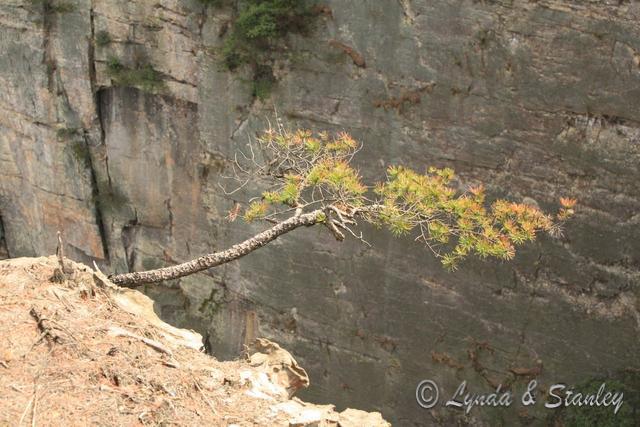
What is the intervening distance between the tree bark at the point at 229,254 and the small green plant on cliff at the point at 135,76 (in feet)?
16.6

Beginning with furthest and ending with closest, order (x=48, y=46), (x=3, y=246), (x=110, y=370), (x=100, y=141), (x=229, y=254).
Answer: (x=3, y=246)
(x=100, y=141)
(x=48, y=46)
(x=229, y=254)
(x=110, y=370)

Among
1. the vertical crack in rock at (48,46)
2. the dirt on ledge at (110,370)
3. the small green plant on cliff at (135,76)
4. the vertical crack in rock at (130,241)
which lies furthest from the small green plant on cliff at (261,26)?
the dirt on ledge at (110,370)

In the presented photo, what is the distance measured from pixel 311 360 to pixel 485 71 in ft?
15.8

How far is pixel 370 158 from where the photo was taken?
34.7ft

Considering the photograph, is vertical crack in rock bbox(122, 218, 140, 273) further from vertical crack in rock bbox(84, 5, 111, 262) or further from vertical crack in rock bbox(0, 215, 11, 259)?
vertical crack in rock bbox(0, 215, 11, 259)

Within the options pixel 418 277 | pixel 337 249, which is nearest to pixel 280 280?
pixel 337 249

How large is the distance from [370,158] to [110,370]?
5.67 m

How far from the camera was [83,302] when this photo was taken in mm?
6184

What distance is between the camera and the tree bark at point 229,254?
6.96 m

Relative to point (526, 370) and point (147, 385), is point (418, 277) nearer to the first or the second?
point (526, 370)

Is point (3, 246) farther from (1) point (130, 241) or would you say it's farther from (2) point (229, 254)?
(2) point (229, 254)

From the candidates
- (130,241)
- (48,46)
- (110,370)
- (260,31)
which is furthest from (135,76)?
(110,370)

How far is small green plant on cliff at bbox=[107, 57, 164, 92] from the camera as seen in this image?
12050 millimetres

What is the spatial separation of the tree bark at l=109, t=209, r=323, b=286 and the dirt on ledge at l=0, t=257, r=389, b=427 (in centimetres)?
80
